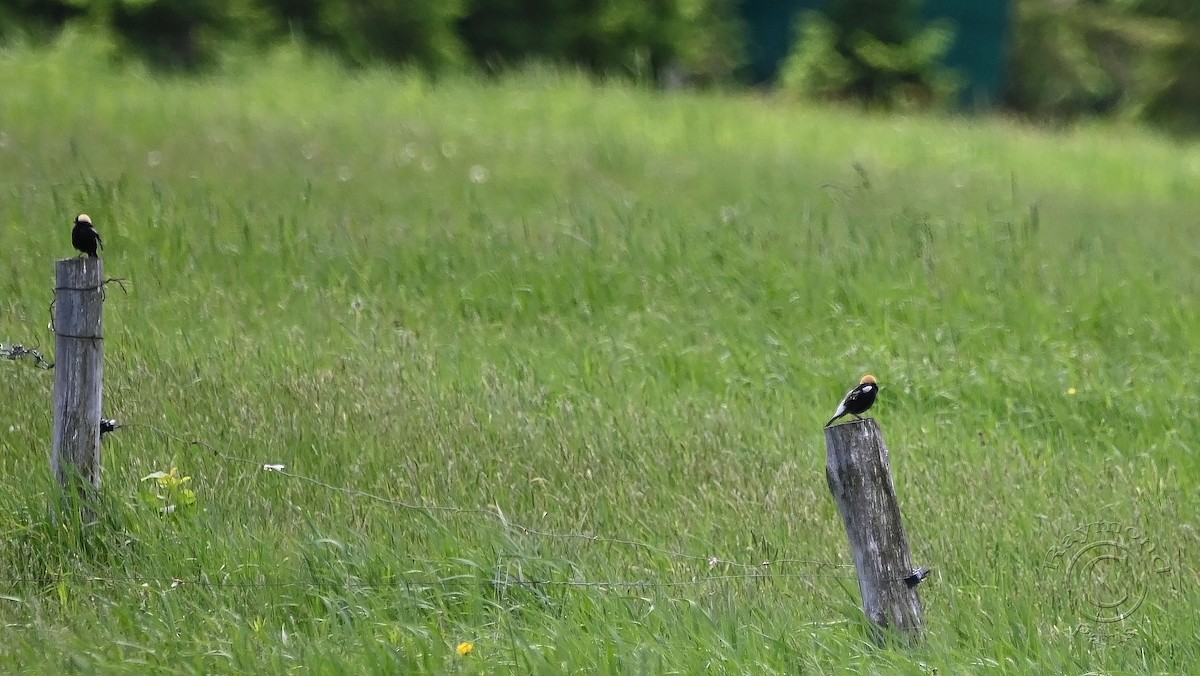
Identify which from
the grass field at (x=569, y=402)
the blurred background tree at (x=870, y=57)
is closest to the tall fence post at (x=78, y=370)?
the grass field at (x=569, y=402)

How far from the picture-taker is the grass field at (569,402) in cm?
444

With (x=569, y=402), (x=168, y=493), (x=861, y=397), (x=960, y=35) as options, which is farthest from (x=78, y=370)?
(x=960, y=35)

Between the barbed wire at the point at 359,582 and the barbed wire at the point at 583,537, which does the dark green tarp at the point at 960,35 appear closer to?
the barbed wire at the point at 583,537

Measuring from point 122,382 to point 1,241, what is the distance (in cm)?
263

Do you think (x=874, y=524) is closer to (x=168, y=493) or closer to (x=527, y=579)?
(x=527, y=579)

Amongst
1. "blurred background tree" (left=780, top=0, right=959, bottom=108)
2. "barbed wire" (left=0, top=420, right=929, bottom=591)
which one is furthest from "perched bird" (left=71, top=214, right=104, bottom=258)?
"blurred background tree" (left=780, top=0, right=959, bottom=108)

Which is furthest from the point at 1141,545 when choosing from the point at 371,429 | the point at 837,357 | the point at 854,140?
the point at 854,140

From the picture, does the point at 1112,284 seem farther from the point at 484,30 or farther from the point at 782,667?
the point at 484,30

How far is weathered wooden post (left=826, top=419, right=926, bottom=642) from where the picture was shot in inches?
158

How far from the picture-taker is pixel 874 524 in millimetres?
4066

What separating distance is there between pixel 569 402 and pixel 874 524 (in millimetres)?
2785

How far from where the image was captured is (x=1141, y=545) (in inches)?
207

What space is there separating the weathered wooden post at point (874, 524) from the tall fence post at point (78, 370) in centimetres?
254

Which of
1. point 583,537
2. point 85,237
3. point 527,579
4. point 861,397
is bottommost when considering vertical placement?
point 527,579
